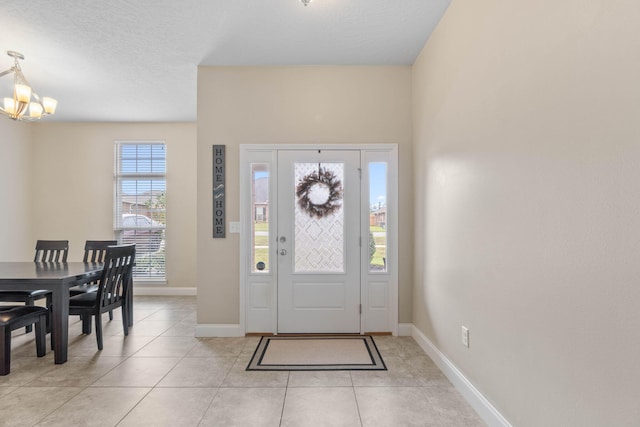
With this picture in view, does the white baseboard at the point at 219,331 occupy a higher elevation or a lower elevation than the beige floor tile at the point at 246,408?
higher

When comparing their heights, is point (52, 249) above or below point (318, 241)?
below

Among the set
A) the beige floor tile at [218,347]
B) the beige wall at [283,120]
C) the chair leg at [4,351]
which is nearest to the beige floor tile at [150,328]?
the beige floor tile at [218,347]

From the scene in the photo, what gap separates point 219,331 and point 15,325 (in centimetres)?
169

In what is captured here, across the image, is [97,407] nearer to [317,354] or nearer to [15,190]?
[317,354]

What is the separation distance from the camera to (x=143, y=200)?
5.62m

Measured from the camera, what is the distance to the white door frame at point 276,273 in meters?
3.62

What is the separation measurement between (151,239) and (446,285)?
4805 millimetres

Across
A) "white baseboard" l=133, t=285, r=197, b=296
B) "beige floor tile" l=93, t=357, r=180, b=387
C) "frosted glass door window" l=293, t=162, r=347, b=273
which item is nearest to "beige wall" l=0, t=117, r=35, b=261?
"white baseboard" l=133, t=285, r=197, b=296

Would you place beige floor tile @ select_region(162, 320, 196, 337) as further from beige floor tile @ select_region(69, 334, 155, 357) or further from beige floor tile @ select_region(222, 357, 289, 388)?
beige floor tile @ select_region(222, 357, 289, 388)

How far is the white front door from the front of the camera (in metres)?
3.65

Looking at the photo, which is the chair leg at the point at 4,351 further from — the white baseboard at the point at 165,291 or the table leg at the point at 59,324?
the white baseboard at the point at 165,291

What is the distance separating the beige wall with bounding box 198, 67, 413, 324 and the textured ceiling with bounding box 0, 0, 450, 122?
0.55 ft

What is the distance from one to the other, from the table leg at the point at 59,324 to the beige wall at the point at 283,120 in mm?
1169

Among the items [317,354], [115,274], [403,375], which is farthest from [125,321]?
[403,375]
